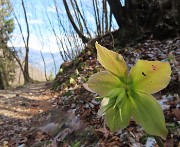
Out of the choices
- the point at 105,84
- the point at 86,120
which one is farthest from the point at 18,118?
the point at 105,84

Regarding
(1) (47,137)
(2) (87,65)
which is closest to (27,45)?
(2) (87,65)

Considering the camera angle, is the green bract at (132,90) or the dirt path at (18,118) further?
the dirt path at (18,118)

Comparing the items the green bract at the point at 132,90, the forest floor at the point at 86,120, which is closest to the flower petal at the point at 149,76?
the green bract at the point at 132,90

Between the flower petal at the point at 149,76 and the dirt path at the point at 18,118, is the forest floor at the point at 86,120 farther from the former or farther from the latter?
the flower petal at the point at 149,76

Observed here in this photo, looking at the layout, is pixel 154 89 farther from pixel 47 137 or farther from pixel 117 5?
pixel 117 5

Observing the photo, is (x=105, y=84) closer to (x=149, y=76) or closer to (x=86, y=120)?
(x=149, y=76)
